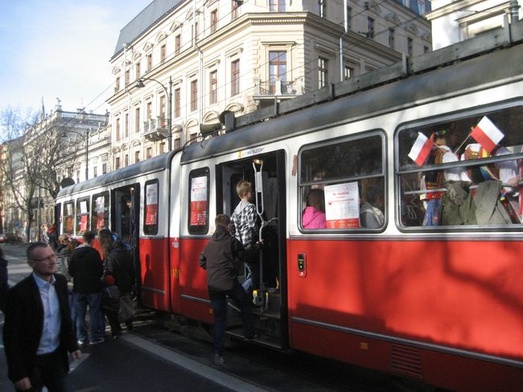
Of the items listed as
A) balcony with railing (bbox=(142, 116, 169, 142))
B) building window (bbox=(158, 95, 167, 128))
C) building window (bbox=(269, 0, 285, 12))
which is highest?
building window (bbox=(269, 0, 285, 12))

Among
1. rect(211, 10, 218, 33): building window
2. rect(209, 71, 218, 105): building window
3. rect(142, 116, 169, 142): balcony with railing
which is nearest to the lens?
rect(211, 10, 218, 33): building window

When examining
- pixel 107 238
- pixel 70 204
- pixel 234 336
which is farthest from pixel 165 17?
pixel 234 336

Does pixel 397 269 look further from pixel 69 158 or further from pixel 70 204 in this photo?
pixel 69 158

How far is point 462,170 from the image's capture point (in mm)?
4117

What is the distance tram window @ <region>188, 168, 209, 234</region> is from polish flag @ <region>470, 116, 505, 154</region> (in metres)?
4.38

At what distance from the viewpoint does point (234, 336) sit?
23.1ft

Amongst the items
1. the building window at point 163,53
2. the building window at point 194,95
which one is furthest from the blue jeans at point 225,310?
the building window at point 163,53

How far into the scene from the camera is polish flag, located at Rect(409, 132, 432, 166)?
4.36 m

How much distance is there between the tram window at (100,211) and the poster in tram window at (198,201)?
4.40 metres

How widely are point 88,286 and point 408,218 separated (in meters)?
5.64

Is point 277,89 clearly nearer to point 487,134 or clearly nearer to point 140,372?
point 140,372

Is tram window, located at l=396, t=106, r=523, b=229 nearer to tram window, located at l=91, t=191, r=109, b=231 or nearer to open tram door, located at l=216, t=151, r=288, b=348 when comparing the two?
open tram door, located at l=216, t=151, r=288, b=348

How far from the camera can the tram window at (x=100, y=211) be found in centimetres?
1175

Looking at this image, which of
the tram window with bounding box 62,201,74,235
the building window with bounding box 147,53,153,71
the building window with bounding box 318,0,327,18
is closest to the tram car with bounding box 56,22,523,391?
the tram window with bounding box 62,201,74,235
